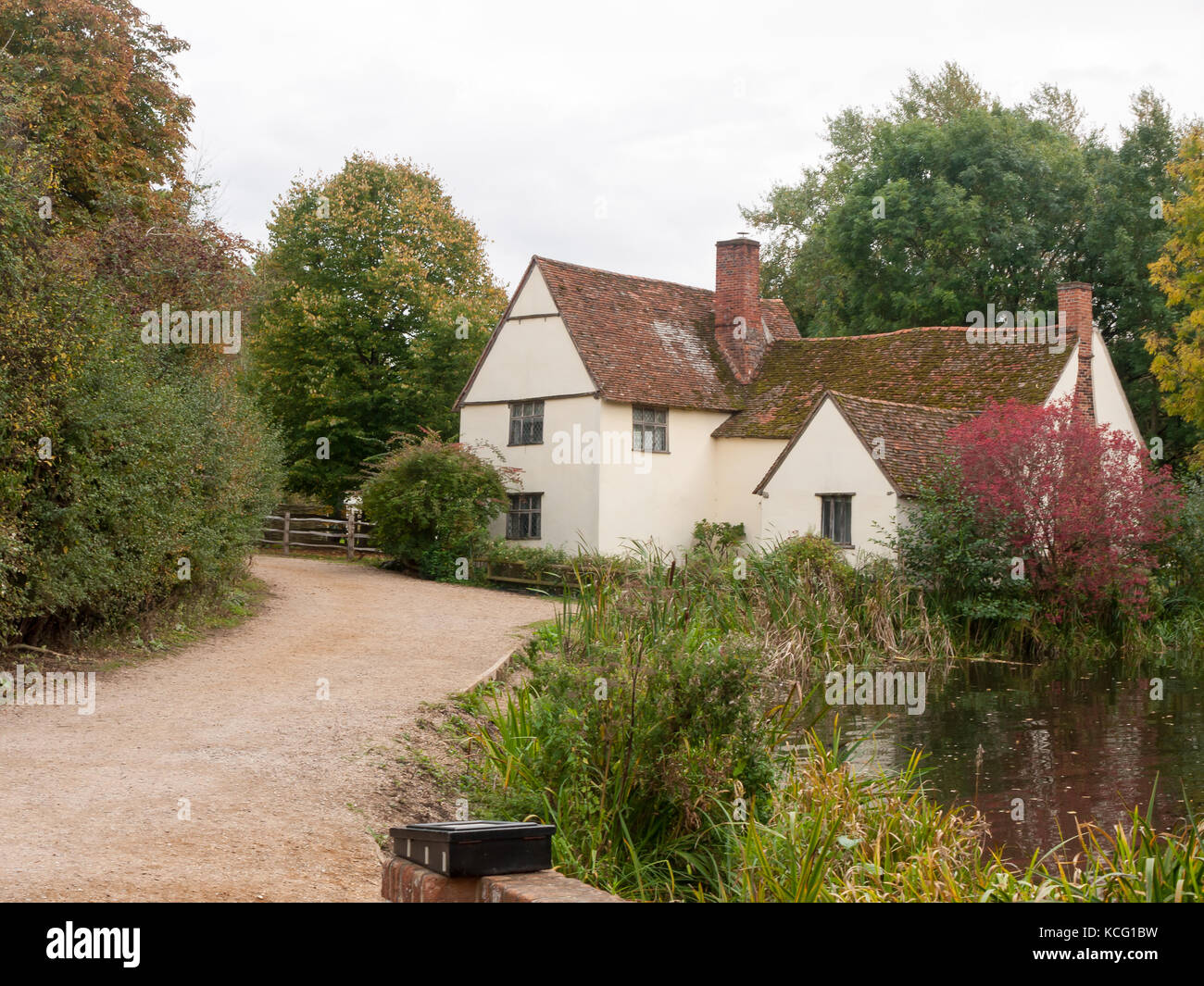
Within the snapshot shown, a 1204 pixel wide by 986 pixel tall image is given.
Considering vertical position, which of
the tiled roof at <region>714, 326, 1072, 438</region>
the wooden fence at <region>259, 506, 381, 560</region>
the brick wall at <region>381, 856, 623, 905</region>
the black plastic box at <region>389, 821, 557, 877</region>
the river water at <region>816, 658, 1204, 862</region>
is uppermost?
the tiled roof at <region>714, 326, 1072, 438</region>

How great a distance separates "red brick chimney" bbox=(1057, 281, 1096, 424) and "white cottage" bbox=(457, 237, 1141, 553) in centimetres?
5

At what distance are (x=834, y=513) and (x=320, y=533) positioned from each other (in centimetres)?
1509

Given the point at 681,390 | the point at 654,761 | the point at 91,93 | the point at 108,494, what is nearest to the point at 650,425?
the point at 681,390

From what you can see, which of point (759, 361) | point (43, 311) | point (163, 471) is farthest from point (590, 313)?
point (43, 311)

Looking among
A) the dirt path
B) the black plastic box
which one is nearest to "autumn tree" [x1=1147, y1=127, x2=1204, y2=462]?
the dirt path

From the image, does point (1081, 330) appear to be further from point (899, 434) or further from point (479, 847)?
point (479, 847)

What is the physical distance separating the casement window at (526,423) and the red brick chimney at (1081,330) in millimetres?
13010

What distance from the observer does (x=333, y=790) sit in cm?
955

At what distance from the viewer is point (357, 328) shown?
1433 inches

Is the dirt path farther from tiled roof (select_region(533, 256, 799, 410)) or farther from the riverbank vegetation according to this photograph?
tiled roof (select_region(533, 256, 799, 410))

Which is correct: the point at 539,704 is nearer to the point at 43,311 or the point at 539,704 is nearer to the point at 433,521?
the point at 43,311

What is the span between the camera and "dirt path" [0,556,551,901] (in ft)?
23.3

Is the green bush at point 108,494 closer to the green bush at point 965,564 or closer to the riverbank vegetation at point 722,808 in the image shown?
the riverbank vegetation at point 722,808

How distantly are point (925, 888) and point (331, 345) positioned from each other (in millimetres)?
32379
